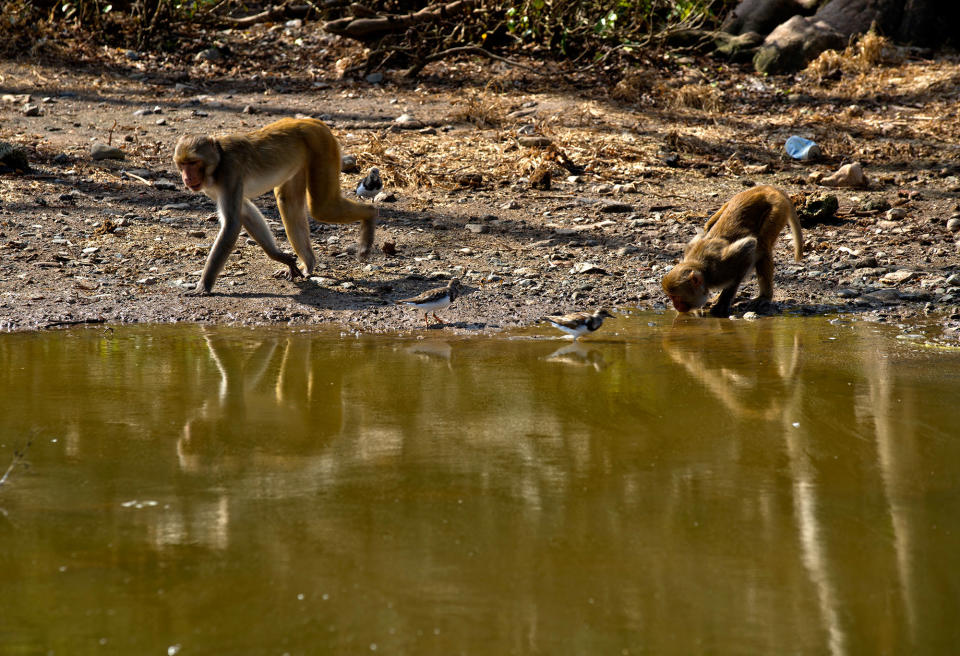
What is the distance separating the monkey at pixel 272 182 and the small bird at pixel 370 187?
1287 mm

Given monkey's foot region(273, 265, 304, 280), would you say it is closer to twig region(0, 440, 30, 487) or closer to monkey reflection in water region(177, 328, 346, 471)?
monkey reflection in water region(177, 328, 346, 471)

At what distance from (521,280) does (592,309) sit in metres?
0.80

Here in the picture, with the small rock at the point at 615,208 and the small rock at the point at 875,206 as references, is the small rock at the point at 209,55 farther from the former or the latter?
the small rock at the point at 875,206

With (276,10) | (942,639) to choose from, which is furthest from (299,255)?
(276,10)

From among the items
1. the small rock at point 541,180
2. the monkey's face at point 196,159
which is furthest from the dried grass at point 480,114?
the monkey's face at point 196,159

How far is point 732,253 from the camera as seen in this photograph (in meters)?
7.64

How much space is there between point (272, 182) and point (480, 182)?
2.98m

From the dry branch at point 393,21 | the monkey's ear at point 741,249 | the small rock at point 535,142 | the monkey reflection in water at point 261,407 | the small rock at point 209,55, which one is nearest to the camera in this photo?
the monkey reflection in water at point 261,407

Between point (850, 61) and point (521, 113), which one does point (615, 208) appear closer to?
point (521, 113)

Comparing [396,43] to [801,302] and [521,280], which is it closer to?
[521,280]

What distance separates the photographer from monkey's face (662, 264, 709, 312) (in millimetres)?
7457

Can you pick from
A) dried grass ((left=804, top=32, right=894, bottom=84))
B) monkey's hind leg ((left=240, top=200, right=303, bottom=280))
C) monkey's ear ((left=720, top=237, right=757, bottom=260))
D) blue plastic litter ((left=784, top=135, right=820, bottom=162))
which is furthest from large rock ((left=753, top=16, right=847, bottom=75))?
monkey's hind leg ((left=240, top=200, right=303, bottom=280))

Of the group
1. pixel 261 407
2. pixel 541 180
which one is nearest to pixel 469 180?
pixel 541 180

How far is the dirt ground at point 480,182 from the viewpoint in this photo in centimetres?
787
